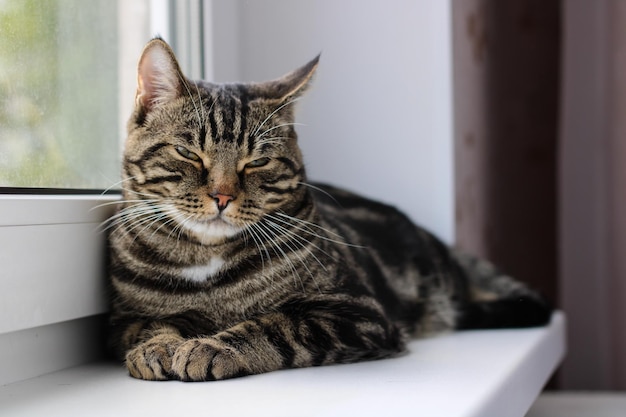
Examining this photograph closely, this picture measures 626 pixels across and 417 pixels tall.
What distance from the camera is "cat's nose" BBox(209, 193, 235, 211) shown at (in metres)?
1.05

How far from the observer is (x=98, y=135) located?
1293mm

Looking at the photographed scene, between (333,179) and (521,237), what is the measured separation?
762 mm

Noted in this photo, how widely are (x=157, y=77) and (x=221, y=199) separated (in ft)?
0.65

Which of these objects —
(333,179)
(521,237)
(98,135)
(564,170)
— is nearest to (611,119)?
(564,170)

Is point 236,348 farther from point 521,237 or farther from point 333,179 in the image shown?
point 521,237

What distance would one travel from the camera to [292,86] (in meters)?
1.18

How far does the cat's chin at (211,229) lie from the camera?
1066 mm

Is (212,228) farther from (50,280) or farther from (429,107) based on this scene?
(429,107)

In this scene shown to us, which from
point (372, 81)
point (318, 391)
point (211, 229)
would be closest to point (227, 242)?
point (211, 229)

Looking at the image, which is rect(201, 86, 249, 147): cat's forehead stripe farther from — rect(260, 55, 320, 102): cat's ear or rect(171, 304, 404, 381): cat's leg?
rect(171, 304, 404, 381): cat's leg

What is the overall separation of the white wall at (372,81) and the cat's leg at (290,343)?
58 centimetres

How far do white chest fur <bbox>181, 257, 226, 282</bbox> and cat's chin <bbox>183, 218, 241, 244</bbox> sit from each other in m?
0.03

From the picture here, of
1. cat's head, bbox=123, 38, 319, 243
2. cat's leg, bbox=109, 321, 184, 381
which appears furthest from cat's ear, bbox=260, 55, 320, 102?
cat's leg, bbox=109, 321, 184, 381

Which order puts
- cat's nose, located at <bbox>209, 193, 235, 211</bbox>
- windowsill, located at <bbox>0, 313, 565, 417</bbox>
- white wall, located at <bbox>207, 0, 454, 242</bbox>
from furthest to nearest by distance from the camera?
1. white wall, located at <bbox>207, 0, 454, 242</bbox>
2. cat's nose, located at <bbox>209, 193, 235, 211</bbox>
3. windowsill, located at <bbox>0, 313, 565, 417</bbox>
